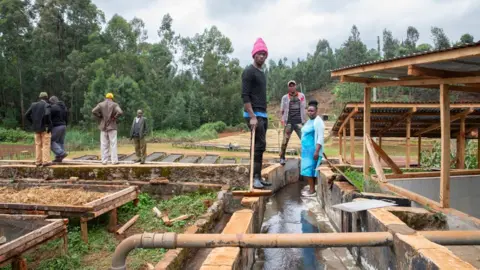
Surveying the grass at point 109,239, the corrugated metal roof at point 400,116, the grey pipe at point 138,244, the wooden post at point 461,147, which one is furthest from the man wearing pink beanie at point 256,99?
the wooden post at point 461,147

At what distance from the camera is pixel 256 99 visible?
555 centimetres

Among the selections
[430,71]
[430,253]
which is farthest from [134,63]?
[430,253]

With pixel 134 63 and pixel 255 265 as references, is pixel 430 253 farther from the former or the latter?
pixel 134 63

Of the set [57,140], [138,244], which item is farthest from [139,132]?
[138,244]

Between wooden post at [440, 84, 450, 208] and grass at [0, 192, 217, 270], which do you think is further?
wooden post at [440, 84, 450, 208]

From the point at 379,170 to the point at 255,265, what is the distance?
3.44m

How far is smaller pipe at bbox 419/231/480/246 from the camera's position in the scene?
10.6 ft

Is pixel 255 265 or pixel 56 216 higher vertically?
pixel 56 216

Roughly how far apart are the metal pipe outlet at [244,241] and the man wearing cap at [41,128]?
6.48 m

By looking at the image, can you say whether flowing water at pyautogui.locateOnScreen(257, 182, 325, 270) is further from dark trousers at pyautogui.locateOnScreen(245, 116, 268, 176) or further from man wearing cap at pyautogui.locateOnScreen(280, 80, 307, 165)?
man wearing cap at pyautogui.locateOnScreen(280, 80, 307, 165)

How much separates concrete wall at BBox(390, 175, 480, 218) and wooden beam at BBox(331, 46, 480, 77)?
2.63 m

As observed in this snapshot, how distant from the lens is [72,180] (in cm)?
811

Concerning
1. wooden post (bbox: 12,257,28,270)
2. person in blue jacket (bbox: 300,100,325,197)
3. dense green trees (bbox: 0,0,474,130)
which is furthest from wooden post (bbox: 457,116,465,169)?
dense green trees (bbox: 0,0,474,130)

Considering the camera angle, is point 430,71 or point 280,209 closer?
point 430,71
